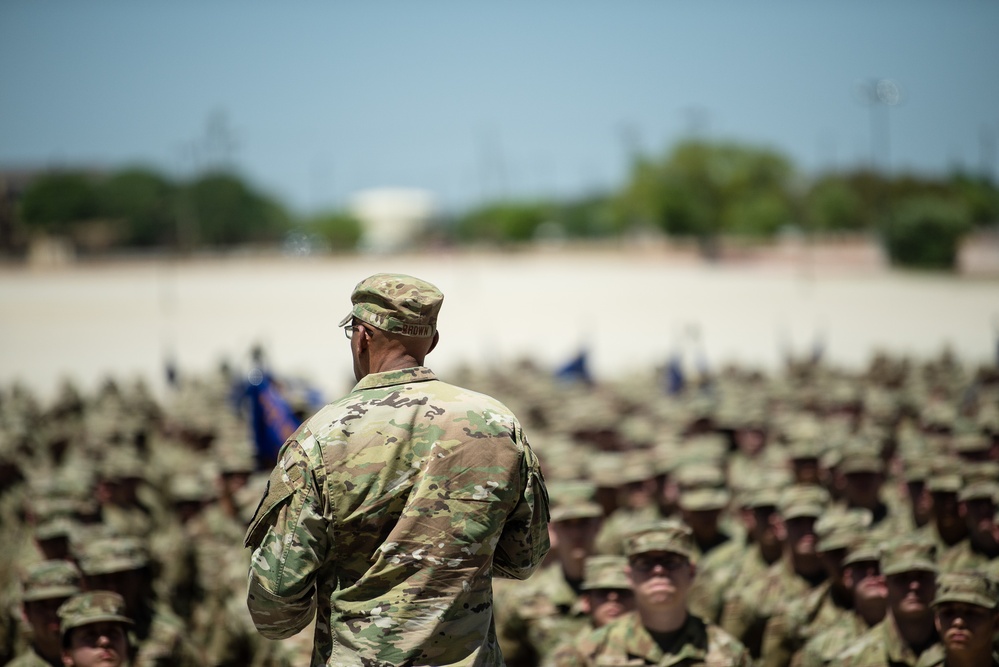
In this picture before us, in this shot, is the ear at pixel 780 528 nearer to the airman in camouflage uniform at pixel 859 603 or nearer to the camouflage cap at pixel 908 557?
the airman in camouflage uniform at pixel 859 603

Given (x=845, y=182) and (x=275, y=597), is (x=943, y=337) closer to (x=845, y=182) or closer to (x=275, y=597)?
(x=275, y=597)

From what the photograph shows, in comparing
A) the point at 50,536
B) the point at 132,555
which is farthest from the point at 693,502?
the point at 50,536

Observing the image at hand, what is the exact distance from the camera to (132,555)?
5344mm

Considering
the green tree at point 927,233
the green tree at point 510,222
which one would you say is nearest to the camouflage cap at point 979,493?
the green tree at point 927,233

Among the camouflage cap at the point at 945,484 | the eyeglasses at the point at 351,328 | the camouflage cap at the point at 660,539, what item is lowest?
the camouflage cap at the point at 945,484

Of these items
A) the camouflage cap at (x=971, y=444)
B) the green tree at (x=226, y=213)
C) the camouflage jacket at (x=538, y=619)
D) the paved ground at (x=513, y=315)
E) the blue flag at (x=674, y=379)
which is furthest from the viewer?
the green tree at (x=226, y=213)

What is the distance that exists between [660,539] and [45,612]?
270 cm

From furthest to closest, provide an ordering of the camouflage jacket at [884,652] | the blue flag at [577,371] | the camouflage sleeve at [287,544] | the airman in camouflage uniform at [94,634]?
the blue flag at [577,371] < the camouflage jacket at [884,652] < the airman in camouflage uniform at [94,634] < the camouflage sleeve at [287,544]

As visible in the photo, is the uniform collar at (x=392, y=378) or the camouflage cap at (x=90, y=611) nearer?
the uniform collar at (x=392, y=378)

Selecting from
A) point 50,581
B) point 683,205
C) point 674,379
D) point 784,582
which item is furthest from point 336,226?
point 50,581

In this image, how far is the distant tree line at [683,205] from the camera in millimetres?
52688

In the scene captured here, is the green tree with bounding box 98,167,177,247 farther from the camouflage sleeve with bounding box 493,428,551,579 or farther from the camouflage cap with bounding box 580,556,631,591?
the camouflage sleeve with bounding box 493,428,551,579

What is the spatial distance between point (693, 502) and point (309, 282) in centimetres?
5385

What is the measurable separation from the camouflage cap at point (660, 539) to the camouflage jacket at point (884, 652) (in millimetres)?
853
